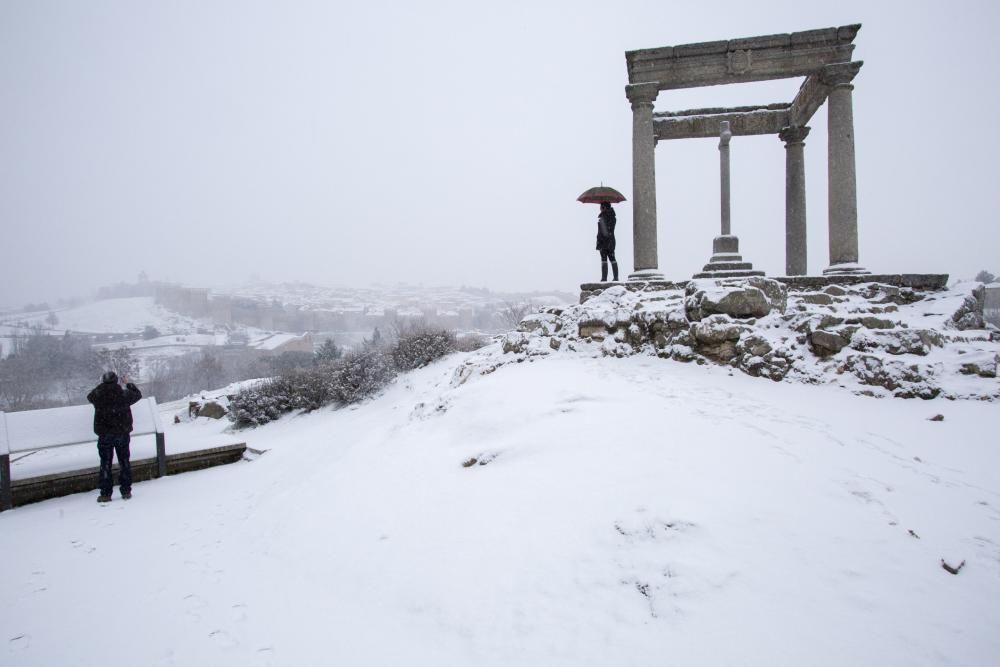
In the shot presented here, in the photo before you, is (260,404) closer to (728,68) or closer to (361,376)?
(361,376)

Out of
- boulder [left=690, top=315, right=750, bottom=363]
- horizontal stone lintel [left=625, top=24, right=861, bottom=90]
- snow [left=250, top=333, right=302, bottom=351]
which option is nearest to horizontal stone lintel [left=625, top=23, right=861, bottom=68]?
horizontal stone lintel [left=625, top=24, right=861, bottom=90]

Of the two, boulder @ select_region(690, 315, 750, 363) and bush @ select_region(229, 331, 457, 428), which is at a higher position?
boulder @ select_region(690, 315, 750, 363)

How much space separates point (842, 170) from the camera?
9906 mm

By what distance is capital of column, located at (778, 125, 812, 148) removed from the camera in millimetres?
12180

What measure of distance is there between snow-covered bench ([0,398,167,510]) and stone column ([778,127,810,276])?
15115 mm

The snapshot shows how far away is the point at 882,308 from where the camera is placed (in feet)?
25.1

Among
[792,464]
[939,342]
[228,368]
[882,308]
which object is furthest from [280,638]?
[228,368]

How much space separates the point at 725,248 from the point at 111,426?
11981 mm

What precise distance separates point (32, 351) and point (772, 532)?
72.0 meters

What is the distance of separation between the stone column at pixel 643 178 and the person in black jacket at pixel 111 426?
9572mm

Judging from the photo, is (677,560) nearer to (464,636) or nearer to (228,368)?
(464,636)

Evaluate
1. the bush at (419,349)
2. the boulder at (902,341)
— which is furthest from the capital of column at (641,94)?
the bush at (419,349)

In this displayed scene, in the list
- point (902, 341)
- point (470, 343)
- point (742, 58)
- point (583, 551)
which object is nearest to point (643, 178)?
point (742, 58)

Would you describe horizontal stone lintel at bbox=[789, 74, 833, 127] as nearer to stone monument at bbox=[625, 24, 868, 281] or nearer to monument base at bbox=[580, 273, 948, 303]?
stone monument at bbox=[625, 24, 868, 281]
